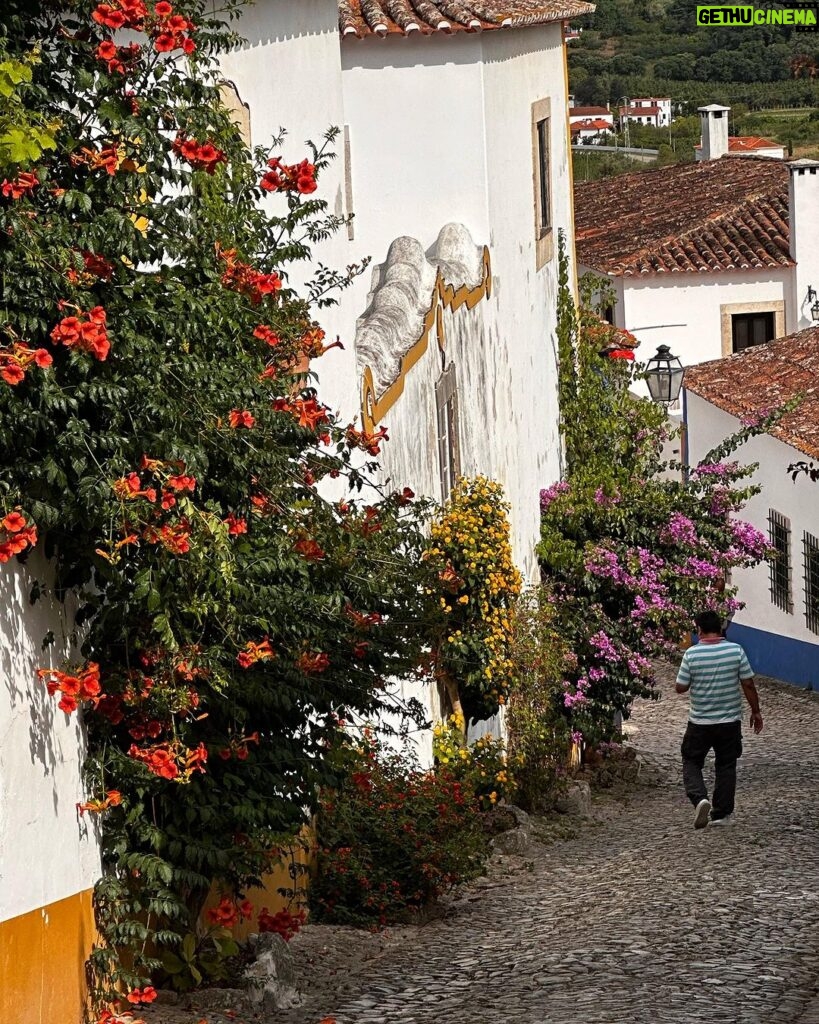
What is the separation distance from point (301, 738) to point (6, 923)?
1.61 m

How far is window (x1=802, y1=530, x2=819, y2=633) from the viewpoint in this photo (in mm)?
23656

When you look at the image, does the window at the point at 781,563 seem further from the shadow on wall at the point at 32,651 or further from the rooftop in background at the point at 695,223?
the shadow on wall at the point at 32,651

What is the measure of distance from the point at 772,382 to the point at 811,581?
11.2ft

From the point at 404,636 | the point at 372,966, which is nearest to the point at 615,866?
the point at 372,966

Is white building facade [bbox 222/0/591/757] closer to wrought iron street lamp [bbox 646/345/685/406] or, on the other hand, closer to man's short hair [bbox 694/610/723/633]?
wrought iron street lamp [bbox 646/345/685/406]

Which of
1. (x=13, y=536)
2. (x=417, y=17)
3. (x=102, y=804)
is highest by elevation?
(x=417, y=17)

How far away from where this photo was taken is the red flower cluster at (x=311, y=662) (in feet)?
21.0

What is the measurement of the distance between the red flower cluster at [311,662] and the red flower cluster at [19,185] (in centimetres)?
208

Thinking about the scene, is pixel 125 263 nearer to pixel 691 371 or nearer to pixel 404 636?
pixel 404 636

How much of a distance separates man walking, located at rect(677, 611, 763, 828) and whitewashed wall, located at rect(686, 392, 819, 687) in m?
11.2

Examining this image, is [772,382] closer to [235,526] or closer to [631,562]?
[631,562]

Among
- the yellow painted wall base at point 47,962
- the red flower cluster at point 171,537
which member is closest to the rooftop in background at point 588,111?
the yellow painted wall base at point 47,962

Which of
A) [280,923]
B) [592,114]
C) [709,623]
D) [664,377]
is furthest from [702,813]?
[592,114]

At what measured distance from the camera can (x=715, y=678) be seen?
1144 cm
